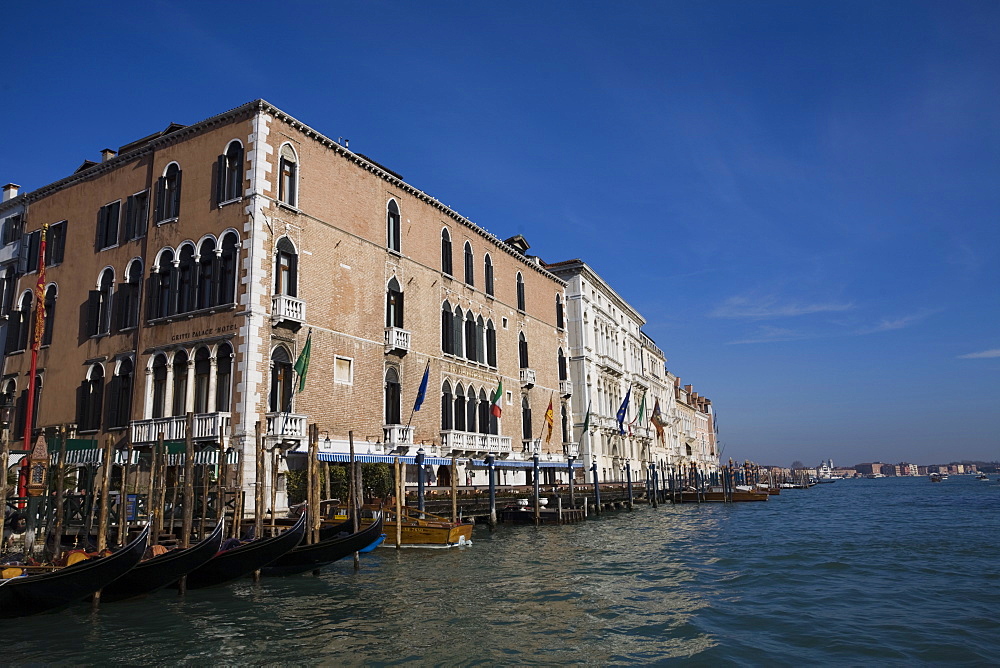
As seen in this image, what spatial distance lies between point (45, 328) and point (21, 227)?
4853 mm

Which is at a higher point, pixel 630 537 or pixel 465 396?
pixel 465 396

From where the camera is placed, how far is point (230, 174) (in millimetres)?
19547

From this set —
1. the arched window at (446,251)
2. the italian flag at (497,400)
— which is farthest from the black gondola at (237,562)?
the arched window at (446,251)

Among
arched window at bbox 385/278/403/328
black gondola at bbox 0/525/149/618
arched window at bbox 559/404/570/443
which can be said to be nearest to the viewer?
black gondola at bbox 0/525/149/618

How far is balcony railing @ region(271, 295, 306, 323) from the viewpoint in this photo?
1859cm

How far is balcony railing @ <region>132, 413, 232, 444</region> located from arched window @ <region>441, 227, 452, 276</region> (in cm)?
1046

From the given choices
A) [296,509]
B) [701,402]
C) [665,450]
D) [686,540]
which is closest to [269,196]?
[296,509]

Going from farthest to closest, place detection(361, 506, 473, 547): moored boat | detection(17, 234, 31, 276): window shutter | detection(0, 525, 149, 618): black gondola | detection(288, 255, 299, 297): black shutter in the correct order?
1. detection(17, 234, 31, 276): window shutter
2. detection(288, 255, 299, 297): black shutter
3. detection(361, 506, 473, 547): moored boat
4. detection(0, 525, 149, 618): black gondola

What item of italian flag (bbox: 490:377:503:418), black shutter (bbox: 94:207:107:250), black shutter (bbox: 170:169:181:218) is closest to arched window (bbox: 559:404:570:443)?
italian flag (bbox: 490:377:503:418)

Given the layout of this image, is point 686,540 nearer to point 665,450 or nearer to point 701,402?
point 665,450

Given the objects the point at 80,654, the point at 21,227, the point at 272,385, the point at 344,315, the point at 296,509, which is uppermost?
the point at 21,227

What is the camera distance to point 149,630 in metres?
9.39

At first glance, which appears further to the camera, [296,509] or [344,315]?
[344,315]

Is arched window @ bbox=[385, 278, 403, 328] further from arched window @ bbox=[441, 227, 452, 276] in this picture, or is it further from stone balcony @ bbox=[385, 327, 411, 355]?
arched window @ bbox=[441, 227, 452, 276]
